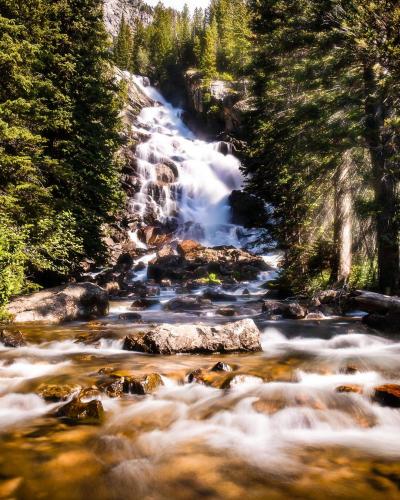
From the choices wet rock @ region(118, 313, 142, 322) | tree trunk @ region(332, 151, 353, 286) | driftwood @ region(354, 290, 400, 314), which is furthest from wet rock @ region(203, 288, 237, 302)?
driftwood @ region(354, 290, 400, 314)

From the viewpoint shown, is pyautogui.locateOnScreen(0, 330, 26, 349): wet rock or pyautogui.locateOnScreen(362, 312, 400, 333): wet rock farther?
pyautogui.locateOnScreen(362, 312, 400, 333): wet rock

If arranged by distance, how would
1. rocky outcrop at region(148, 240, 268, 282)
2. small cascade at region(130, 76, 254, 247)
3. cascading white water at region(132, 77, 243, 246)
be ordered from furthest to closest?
cascading white water at region(132, 77, 243, 246), small cascade at region(130, 76, 254, 247), rocky outcrop at region(148, 240, 268, 282)

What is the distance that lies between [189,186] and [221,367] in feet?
113

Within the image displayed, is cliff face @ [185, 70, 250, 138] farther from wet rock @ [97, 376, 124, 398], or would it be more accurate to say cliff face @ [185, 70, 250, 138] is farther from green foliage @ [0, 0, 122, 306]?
wet rock @ [97, 376, 124, 398]

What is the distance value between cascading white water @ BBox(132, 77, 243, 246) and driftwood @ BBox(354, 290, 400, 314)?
24.5m

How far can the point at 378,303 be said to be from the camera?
9.48 metres

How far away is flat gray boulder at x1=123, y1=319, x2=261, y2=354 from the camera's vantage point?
7.36 metres

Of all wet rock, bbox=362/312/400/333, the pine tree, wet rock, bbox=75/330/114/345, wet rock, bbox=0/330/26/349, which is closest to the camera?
wet rock, bbox=0/330/26/349

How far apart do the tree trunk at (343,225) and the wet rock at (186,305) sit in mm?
5014

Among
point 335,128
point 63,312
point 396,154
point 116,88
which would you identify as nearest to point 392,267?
point 396,154

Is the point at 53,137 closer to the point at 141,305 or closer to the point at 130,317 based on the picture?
the point at 141,305

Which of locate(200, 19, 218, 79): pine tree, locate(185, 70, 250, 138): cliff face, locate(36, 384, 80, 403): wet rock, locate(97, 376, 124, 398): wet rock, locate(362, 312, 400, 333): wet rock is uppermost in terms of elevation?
locate(200, 19, 218, 79): pine tree

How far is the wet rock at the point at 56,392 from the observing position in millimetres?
5281

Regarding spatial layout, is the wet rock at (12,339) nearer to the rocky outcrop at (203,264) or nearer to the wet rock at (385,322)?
the wet rock at (385,322)
